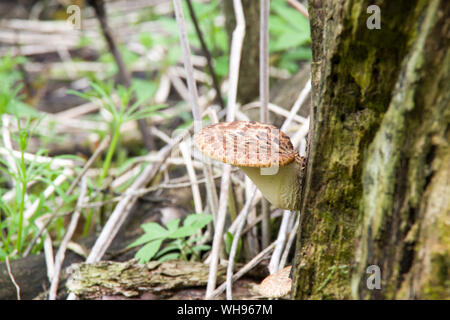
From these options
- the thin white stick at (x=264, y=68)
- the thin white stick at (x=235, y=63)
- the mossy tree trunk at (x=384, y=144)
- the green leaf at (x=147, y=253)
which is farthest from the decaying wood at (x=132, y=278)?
the thin white stick at (x=235, y=63)

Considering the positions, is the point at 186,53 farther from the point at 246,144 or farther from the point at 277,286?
the point at 277,286

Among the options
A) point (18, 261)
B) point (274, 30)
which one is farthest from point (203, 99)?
point (18, 261)

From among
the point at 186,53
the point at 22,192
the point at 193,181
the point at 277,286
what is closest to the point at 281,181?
the point at 277,286

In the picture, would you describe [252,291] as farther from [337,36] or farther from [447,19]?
[447,19]

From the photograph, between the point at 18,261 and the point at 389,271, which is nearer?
the point at 389,271

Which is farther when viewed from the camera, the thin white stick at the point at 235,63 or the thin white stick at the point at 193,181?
the thin white stick at the point at 193,181

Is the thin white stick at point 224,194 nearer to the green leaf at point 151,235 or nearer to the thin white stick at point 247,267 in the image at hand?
the thin white stick at point 247,267
